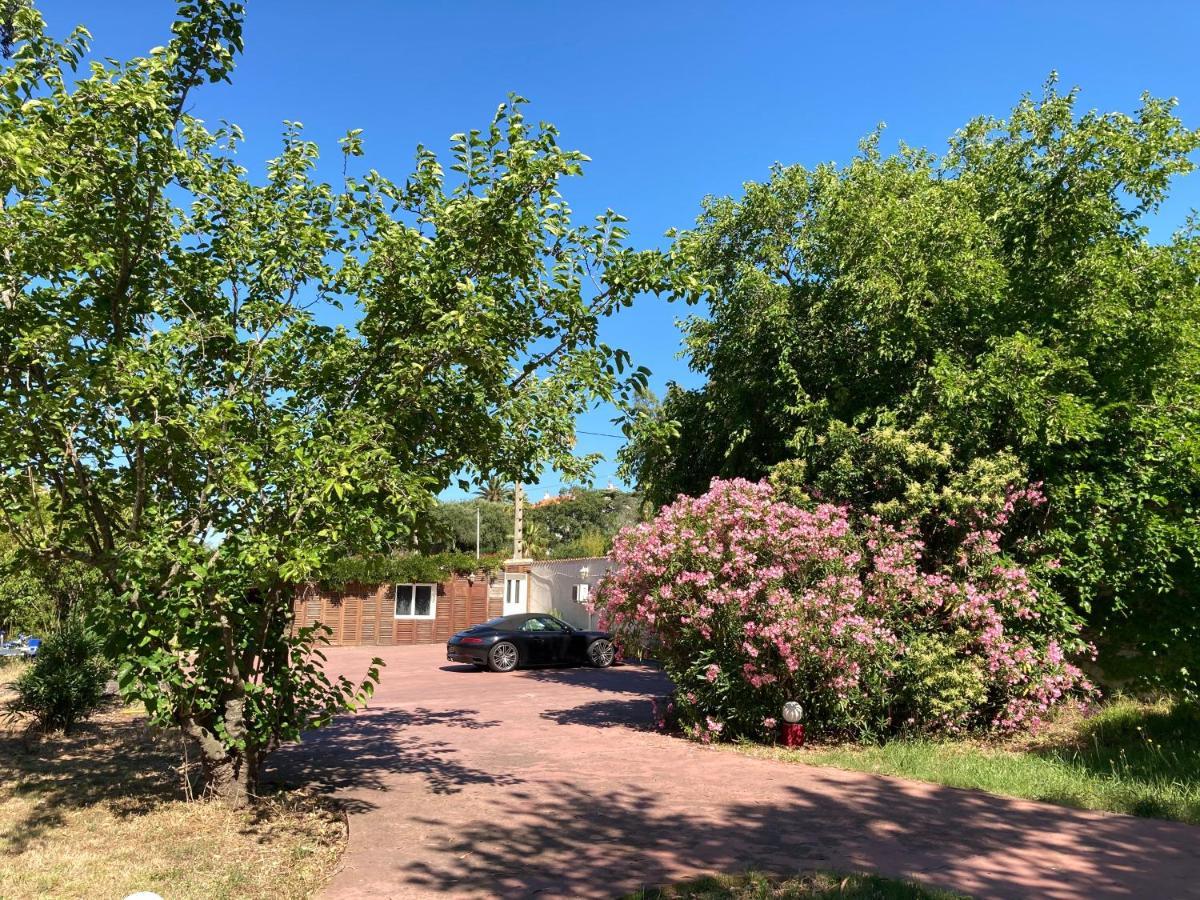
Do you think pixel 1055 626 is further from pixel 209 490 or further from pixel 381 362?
pixel 209 490

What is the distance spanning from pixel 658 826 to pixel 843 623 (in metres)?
3.68

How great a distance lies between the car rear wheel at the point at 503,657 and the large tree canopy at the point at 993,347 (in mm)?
7453

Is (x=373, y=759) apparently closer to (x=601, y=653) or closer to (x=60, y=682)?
(x=60, y=682)

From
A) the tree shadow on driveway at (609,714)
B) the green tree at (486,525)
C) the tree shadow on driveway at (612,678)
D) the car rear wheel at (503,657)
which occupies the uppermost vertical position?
the green tree at (486,525)

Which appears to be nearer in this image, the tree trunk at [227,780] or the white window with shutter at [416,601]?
the tree trunk at [227,780]

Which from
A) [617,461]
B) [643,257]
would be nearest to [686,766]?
[643,257]

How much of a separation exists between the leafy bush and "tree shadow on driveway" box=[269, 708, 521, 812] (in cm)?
274

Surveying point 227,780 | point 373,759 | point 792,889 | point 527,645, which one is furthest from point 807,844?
point 527,645

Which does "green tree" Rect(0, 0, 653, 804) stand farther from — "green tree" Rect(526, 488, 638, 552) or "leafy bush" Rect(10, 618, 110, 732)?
"green tree" Rect(526, 488, 638, 552)

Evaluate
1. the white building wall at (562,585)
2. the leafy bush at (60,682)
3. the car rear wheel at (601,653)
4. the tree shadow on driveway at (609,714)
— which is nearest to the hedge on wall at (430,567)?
the white building wall at (562,585)

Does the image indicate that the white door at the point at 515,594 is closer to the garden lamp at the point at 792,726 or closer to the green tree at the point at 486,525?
the garden lamp at the point at 792,726

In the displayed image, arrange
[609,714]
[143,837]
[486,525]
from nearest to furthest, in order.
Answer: [143,837] → [609,714] → [486,525]

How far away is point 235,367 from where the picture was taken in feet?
19.2

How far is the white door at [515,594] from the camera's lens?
97.9 ft
